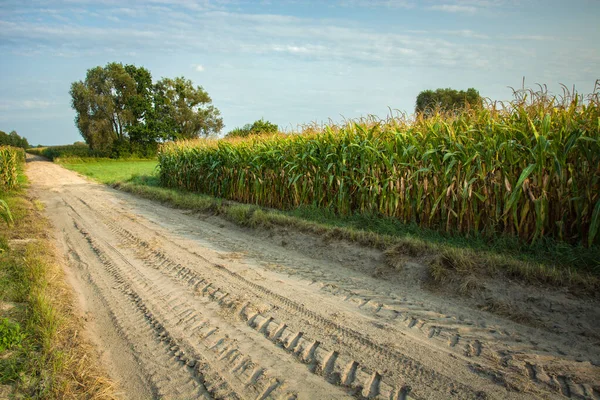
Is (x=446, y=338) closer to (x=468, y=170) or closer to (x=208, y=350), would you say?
(x=208, y=350)

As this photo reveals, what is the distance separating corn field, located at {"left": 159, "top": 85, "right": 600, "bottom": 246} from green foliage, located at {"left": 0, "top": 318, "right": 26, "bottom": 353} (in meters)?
5.75

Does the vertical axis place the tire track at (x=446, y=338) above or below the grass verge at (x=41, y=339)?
below

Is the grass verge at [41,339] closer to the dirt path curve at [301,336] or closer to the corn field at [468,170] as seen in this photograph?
the dirt path curve at [301,336]

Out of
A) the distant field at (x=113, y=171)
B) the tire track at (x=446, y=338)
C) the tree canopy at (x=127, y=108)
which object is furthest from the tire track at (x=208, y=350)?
the tree canopy at (x=127, y=108)

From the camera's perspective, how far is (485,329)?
355cm

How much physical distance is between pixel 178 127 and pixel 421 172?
5572 cm

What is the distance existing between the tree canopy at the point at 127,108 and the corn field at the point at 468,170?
43043 millimetres

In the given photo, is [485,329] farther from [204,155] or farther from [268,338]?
[204,155]

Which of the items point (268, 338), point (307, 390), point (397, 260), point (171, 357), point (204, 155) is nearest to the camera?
point (307, 390)

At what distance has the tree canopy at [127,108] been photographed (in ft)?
162

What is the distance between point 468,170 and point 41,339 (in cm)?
602

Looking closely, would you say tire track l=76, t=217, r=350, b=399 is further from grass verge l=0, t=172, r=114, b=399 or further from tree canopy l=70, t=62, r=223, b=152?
tree canopy l=70, t=62, r=223, b=152

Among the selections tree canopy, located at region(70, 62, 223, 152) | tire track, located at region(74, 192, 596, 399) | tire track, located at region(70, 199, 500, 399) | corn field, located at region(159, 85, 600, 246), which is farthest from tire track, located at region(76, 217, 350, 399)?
tree canopy, located at region(70, 62, 223, 152)

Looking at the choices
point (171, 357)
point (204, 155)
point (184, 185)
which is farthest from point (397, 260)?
point (184, 185)
